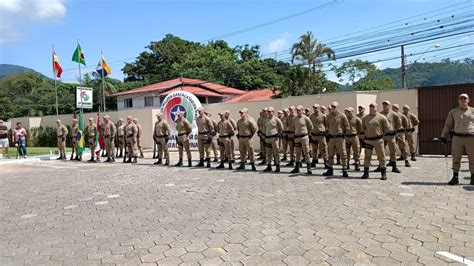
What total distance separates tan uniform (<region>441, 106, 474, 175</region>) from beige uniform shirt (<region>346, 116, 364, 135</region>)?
2.35 meters

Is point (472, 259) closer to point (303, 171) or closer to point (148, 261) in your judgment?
point (148, 261)

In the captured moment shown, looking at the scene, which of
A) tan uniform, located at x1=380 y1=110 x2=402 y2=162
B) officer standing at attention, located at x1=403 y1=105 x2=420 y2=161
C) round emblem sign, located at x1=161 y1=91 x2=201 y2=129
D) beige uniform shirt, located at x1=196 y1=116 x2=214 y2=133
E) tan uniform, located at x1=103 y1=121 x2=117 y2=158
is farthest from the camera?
round emblem sign, located at x1=161 y1=91 x2=201 y2=129

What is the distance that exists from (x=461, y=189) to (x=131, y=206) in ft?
20.4

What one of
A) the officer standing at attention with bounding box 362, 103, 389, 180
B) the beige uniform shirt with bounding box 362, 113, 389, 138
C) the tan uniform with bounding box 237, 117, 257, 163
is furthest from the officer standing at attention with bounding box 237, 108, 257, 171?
the beige uniform shirt with bounding box 362, 113, 389, 138

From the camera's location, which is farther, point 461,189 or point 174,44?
point 174,44

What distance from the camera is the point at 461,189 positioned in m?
7.74

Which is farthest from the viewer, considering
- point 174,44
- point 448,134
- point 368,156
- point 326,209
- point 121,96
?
point 174,44

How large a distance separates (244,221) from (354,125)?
5524 millimetres

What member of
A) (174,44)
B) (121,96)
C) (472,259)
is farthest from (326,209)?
(174,44)

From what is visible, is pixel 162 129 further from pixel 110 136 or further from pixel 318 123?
pixel 318 123

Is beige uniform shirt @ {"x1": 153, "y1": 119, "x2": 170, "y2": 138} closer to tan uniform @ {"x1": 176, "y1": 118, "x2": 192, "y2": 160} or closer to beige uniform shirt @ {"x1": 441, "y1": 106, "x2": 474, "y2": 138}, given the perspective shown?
tan uniform @ {"x1": 176, "y1": 118, "x2": 192, "y2": 160}

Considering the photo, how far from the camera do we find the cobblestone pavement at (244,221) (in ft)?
15.0

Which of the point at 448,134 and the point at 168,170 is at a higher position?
the point at 448,134

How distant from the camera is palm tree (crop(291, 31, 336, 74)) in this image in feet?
107
